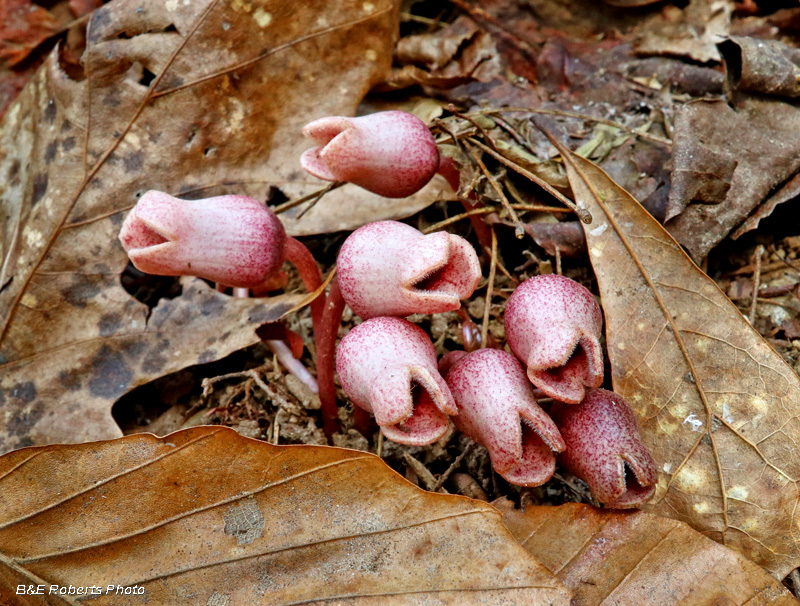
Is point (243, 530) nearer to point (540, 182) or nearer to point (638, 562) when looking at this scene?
point (638, 562)

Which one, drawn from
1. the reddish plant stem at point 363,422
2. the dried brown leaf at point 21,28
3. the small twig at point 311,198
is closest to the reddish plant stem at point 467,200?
the small twig at point 311,198

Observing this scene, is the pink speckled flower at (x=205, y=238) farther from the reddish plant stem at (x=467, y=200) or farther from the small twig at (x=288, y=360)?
the reddish plant stem at (x=467, y=200)

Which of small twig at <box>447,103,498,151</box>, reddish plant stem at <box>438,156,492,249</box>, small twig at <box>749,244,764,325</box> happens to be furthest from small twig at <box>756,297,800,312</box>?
small twig at <box>447,103,498,151</box>

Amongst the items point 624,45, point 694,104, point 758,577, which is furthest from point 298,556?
point 624,45

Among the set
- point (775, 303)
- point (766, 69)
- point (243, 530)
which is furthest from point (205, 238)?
point (766, 69)

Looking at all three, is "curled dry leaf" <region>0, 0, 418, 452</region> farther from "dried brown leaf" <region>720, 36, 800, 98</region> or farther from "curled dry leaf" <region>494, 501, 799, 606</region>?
"dried brown leaf" <region>720, 36, 800, 98</region>

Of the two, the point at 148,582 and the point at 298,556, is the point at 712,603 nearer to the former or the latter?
the point at 298,556
